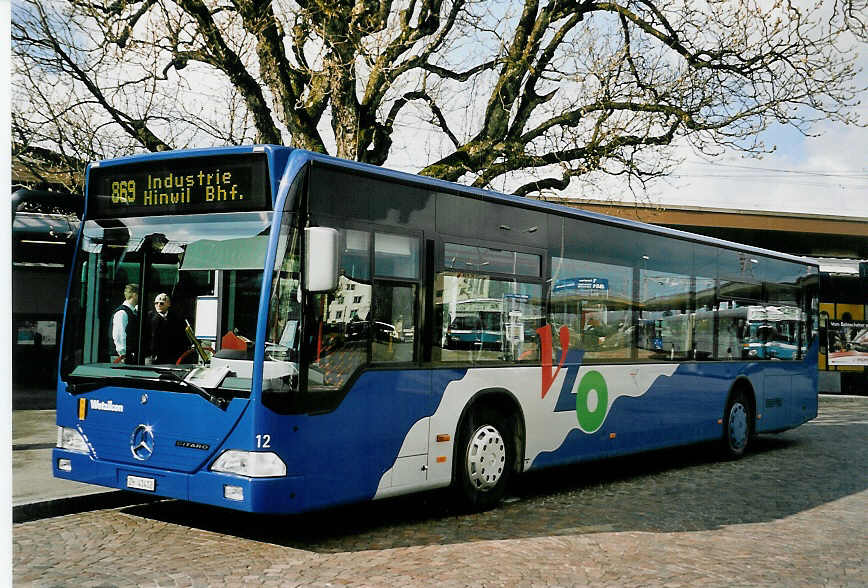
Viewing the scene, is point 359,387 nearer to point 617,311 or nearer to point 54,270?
point 617,311

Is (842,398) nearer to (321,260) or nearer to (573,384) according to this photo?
(573,384)

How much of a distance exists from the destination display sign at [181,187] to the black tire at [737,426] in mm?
8754

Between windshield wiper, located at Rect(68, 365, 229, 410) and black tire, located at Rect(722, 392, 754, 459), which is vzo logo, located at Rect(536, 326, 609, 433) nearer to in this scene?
black tire, located at Rect(722, 392, 754, 459)

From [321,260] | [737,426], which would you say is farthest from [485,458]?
[737,426]

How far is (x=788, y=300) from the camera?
607 inches

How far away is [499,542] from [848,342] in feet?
72.0

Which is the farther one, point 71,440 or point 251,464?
point 71,440

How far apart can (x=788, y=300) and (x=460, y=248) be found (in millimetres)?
8500

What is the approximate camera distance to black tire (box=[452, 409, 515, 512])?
347 inches

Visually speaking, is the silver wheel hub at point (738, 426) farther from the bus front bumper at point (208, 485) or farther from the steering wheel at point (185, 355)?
the steering wheel at point (185, 355)

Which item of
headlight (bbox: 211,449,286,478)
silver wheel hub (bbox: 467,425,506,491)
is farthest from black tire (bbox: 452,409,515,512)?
headlight (bbox: 211,449,286,478)

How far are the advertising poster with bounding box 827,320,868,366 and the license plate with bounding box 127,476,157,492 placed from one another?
76.2ft

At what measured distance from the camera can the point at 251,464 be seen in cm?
691

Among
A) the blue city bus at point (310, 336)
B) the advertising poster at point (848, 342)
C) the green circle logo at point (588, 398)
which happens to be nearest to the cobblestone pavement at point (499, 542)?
the blue city bus at point (310, 336)
